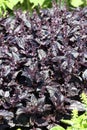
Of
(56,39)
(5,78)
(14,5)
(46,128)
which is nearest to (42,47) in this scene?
(56,39)

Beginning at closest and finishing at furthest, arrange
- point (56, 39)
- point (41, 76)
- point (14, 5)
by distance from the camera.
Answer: point (41, 76)
point (56, 39)
point (14, 5)

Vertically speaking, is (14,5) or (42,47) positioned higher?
(14,5)

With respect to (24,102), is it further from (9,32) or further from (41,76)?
(9,32)

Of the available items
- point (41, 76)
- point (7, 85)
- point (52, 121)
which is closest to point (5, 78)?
point (7, 85)

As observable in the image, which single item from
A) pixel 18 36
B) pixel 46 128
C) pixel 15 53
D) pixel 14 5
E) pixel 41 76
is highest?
pixel 14 5

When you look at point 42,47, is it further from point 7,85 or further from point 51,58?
point 7,85

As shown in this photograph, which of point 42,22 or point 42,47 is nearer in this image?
point 42,47

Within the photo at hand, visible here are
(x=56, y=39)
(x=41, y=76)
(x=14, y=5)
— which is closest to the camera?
(x=41, y=76)

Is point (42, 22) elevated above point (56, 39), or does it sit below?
above

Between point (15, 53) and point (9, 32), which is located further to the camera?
point (9, 32)
